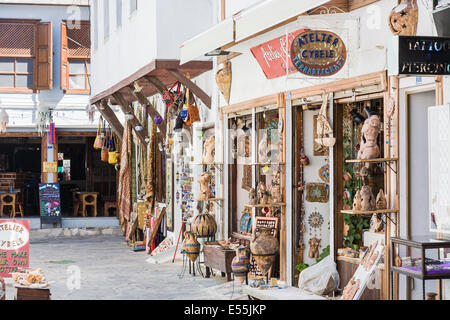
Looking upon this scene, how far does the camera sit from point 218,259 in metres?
11.7

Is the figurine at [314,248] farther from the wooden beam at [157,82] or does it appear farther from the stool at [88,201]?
the stool at [88,201]

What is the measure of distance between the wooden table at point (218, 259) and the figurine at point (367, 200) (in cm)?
388

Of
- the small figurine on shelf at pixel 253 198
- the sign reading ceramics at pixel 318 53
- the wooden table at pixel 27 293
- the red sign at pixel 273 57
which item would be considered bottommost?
the wooden table at pixel 27 293

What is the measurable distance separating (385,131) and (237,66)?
4.64 m

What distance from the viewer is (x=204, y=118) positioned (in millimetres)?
13984

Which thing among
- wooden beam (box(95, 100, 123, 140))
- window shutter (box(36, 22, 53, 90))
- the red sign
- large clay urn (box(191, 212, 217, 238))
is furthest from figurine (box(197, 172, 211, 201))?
window shutter (box(36, 22, 53, 90))

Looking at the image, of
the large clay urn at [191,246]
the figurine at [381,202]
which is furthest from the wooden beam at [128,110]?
the figurine at [381,202]

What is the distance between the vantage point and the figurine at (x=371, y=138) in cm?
807

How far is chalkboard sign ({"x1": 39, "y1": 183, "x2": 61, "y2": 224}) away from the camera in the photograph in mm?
21438

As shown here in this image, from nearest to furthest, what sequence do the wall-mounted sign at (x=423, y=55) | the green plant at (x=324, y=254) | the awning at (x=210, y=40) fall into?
1. the wall-mounted sign at (x=423, y=55)
2. the awning at (x=210, y=40)
3. the green plant at (x=324, y=254)

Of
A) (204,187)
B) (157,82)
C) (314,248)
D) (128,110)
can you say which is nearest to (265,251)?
(314,248)

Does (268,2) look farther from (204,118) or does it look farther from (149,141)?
(149,141)

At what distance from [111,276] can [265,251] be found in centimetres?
366

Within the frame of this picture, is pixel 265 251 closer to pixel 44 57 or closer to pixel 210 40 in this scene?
pixel 210 40
